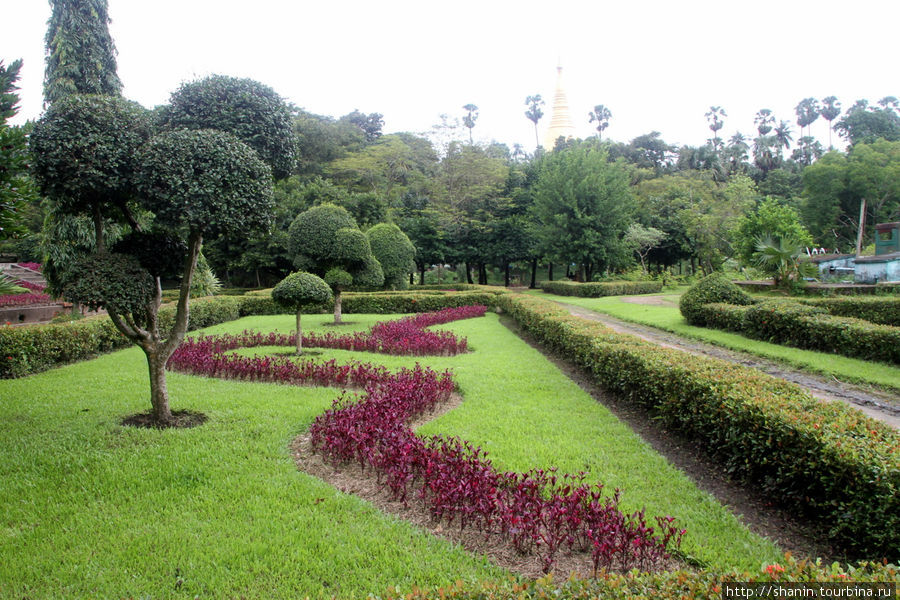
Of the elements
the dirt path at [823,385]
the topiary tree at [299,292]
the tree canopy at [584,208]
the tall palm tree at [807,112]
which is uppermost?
the tall palm tree at [807,112]

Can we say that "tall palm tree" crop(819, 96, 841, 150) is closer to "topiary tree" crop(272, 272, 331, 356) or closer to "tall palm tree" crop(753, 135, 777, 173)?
"tall palm tree" crop(753, 135, 777, 173)

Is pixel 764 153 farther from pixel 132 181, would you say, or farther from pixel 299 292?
pixel 132 181

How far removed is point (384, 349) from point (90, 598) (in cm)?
830

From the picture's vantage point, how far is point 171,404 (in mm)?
6703

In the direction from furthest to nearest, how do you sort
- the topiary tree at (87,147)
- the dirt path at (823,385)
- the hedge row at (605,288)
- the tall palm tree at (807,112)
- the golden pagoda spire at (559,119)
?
the golden pagoda spire at (559,119), the tall palm tree at (807,112), the hedge row at (605,288), the dirt path at (823,385), the topiary tree at (87,147)

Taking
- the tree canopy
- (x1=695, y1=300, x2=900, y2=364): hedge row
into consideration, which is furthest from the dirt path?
the tree canopy

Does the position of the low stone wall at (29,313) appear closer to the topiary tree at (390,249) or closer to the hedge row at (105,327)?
the hedge row at (105,327)

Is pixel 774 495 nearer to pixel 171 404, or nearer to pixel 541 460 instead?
pixel 541 460

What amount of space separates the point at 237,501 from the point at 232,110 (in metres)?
4.01

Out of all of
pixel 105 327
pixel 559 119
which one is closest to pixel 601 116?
pixel 559 119

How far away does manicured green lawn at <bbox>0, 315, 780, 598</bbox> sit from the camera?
3061 mm

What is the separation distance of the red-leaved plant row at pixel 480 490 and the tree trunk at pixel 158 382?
1873 millimetres

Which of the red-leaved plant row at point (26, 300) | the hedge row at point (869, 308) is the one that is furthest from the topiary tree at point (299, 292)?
the red-leaved plant row at point (26, 300)

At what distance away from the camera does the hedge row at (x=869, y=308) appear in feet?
40.3
